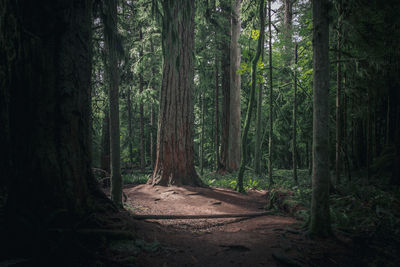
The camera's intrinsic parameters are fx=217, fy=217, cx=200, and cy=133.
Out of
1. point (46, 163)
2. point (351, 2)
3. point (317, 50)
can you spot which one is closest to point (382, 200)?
point (317, 50)

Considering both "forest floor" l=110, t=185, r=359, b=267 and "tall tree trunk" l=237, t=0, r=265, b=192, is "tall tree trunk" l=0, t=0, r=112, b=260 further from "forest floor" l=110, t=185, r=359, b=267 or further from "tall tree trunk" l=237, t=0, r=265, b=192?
"tall tree trunk" l=237, t=0, r=265, b=192

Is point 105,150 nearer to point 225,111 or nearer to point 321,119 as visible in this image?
point 225,111

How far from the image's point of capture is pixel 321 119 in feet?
12.4

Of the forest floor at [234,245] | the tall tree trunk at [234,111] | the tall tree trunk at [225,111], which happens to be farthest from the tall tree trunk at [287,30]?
the forest floor at [234,245]

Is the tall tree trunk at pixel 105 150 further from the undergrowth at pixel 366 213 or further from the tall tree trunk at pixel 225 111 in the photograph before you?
the undergrowth at pixel 366 213

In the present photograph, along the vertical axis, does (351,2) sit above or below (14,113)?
above

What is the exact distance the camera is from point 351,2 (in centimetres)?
442

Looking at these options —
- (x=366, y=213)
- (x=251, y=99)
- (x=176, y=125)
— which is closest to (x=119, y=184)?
(x=176, y=125)

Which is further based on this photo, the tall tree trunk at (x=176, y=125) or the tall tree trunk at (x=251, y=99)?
the tall tree trunk at (x=176, y=125)

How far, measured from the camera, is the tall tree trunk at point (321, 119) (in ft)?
12.2

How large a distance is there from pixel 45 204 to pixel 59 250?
63cm

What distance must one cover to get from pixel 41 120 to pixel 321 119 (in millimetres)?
4184

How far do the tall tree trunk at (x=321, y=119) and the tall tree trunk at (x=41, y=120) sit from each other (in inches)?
146

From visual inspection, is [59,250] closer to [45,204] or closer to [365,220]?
[45,204]
